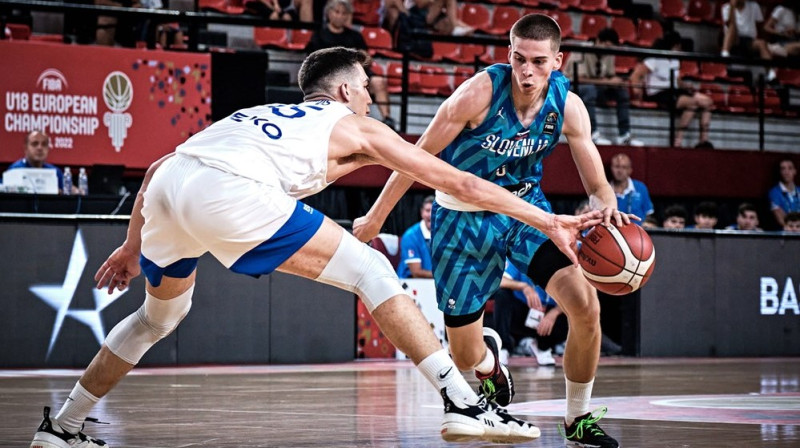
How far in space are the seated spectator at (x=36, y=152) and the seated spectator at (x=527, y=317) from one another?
427cm

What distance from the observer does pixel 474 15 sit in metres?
16.3

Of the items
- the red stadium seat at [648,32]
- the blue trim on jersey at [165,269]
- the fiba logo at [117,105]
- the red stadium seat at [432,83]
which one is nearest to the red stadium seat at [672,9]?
the red stadium seat at [648,32]

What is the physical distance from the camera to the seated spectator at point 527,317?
10.8 m

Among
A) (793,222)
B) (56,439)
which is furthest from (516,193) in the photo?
(793,222)

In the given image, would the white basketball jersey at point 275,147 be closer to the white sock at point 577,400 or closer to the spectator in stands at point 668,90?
the white sock at point 577,400

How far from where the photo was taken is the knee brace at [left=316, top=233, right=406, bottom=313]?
3.88 meters

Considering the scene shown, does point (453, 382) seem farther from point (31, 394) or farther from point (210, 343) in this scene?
point (210, 343)

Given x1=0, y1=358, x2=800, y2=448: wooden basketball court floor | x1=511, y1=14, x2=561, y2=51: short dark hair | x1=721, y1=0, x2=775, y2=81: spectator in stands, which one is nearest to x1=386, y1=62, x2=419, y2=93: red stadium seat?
x1=0, y1=358, x2=800, y2=448: wooden basketball court floor

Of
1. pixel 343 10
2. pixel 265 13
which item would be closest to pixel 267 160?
pixel 343 10

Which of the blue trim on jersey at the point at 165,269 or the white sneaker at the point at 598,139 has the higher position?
the blue trim on jersey at the point at 165,269

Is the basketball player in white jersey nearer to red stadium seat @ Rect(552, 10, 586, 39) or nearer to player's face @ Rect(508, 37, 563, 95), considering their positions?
player's face @ Rect(508, 37, 563, 95)

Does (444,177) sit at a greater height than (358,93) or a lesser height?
lesser

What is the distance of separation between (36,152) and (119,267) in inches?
257

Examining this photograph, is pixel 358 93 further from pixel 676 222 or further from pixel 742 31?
pixel 742 31
